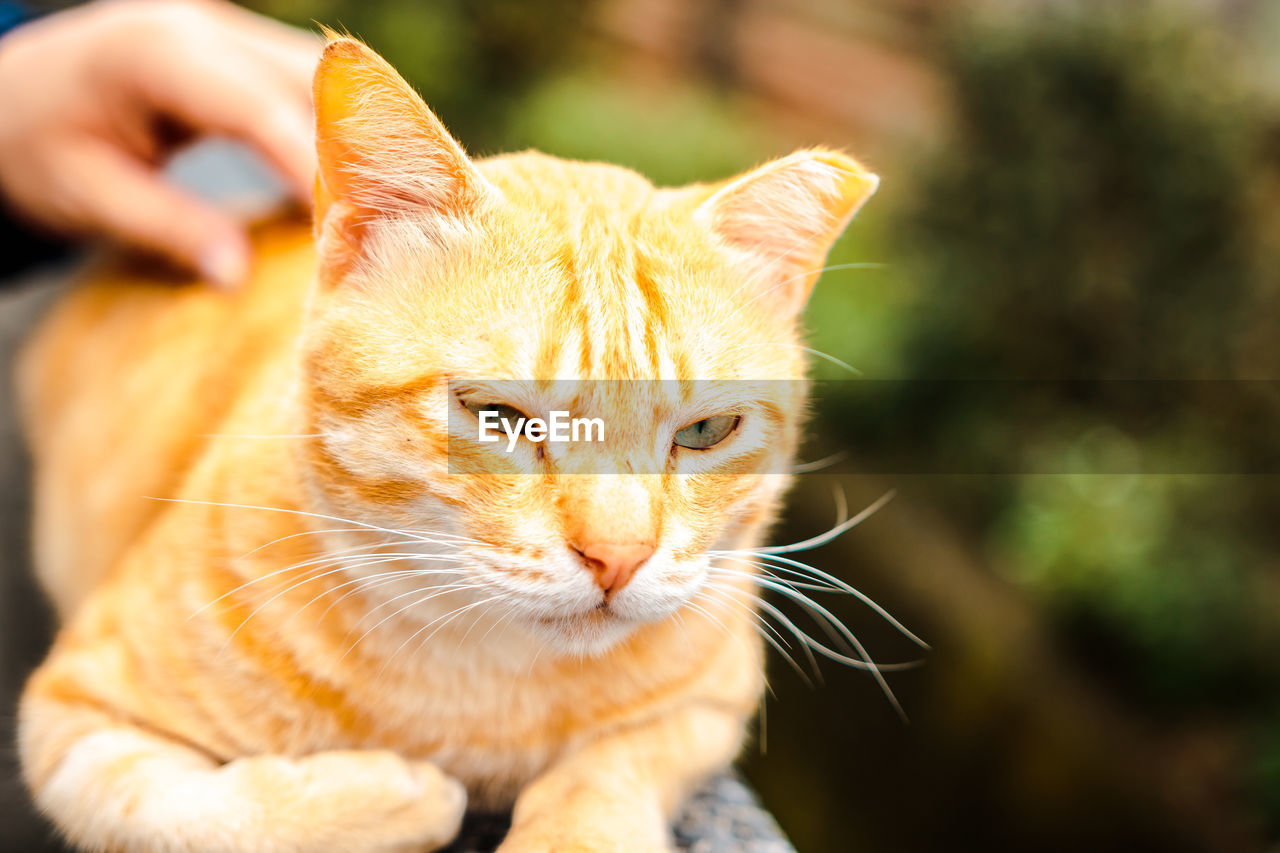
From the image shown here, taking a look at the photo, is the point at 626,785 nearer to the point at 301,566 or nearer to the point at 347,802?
the point at 347,802

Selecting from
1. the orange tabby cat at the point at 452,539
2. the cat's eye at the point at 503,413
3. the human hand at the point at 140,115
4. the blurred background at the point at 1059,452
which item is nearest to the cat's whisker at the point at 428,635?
the orange tabby cat at the point at 452,539

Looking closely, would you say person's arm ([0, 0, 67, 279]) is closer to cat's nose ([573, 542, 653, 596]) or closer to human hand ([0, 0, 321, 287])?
human hand ([0, 0, 321, 287])

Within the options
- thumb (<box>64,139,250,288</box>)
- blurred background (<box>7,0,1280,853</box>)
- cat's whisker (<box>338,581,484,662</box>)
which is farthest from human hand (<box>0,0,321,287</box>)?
blurred background (<box>7,0,1280,853</box>)

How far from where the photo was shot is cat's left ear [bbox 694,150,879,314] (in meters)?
0.88

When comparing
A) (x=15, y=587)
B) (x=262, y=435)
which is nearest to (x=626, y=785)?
(x=262, y=435)

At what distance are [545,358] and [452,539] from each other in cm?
17

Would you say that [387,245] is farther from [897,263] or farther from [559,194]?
[897,263]

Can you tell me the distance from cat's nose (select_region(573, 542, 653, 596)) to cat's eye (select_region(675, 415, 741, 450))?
0.13 metres

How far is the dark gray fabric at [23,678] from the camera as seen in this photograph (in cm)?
93

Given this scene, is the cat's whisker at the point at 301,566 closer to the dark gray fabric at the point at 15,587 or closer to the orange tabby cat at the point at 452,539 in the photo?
the orange tabby cat at the point at 452,539

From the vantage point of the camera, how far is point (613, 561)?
0.75 m

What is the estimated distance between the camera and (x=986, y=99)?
3.29m

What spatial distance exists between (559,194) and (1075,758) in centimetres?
235

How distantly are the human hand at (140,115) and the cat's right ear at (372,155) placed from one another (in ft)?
1.77
